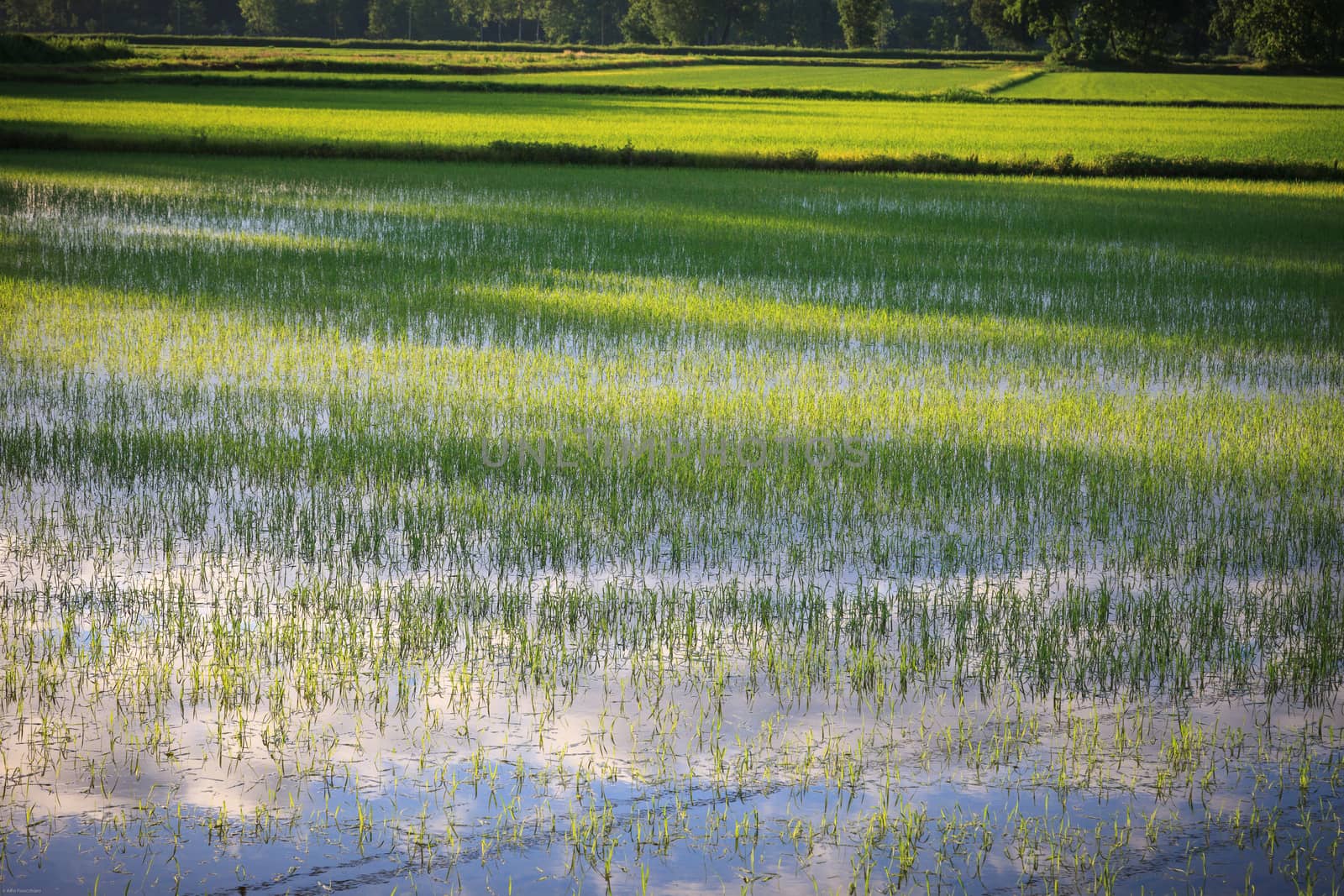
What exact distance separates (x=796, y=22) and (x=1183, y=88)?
6052 centimetres

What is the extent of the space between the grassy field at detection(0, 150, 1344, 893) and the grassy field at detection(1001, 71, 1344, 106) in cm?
4239

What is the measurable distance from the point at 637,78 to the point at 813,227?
4611cm

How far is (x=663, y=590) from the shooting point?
527 centimetres

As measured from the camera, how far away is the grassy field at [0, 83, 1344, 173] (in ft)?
94.4

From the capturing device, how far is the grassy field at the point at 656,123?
28.8 meters

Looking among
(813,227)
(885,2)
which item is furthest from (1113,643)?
(885,2)

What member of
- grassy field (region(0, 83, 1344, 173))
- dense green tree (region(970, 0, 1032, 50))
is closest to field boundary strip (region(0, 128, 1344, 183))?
grassy field (region(0, 83, 1344, 173))

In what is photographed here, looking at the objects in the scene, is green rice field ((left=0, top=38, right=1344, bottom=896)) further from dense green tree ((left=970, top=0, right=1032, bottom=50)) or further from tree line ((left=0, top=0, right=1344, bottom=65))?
dense green tree ((left=970, top=0, right=1032, bottom=50))

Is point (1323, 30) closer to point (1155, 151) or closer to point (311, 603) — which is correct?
point (1155, 151)

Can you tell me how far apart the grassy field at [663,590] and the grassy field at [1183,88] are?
42387 mm

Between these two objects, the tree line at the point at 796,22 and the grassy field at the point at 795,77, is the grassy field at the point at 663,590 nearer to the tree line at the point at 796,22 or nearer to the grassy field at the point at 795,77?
the grassy field at the point at 795,77

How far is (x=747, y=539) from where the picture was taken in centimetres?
624

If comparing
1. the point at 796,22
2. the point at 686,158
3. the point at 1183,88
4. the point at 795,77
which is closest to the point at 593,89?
the point at 795,77

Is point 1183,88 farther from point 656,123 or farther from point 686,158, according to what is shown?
point 686,158
